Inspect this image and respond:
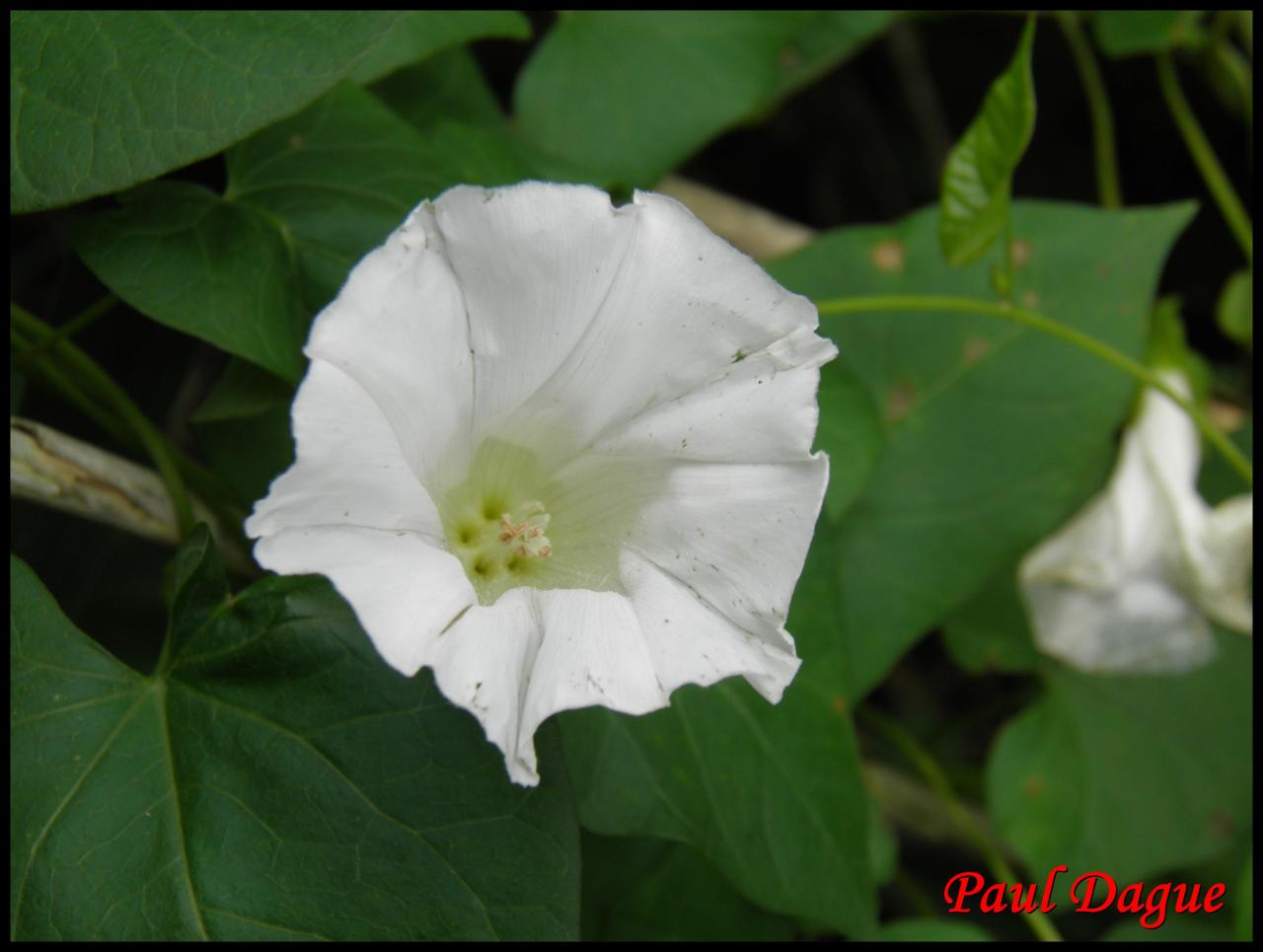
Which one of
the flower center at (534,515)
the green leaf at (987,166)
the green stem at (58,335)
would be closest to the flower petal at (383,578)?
the flower center at (534,515)

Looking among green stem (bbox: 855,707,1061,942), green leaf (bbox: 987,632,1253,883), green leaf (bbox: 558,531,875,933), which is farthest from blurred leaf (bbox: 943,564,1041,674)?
green leaf (bbox: 558,531,875,933)

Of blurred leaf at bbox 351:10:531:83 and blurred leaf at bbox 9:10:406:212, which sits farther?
blurred leaf at bbox 351:10:531:83

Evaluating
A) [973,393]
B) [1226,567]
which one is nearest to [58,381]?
[973,393]

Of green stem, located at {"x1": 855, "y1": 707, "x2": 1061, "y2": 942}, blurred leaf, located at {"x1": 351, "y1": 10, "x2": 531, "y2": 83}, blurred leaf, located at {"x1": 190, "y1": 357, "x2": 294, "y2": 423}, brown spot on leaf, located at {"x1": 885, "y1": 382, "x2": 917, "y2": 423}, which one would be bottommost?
green stem, located at {"x1": 855, "y1": 707, "x2": 1061, "y2": 942}

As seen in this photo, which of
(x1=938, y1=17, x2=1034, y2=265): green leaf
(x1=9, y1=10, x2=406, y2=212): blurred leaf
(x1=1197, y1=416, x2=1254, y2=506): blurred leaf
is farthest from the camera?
(x1=1197, y1=416, x2=1254, y2=506): blurred leaf

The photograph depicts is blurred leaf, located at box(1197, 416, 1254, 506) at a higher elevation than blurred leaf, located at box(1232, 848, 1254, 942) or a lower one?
higher
